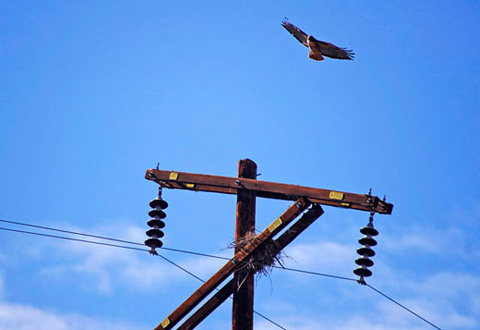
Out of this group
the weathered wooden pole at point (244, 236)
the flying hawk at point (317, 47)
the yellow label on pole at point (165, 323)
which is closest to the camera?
the weathered wooden pole at point (244, 236)

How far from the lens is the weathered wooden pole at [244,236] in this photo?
13617 mm

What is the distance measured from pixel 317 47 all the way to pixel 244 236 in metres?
4.93

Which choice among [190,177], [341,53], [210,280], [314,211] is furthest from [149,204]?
[341,53]

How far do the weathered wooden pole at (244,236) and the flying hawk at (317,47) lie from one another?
11.0 ft

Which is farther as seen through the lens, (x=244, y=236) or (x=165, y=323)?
(x=244, y=236)

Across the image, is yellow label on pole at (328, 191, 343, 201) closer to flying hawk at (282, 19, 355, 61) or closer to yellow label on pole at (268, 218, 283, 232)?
yellow label on pole at (268, 218, 283, 232)

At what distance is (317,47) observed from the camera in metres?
17.4

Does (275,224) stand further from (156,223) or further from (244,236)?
(156,223)

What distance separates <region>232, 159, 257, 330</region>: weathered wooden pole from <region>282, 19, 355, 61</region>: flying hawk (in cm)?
335

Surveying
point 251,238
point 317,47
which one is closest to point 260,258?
point 251,238

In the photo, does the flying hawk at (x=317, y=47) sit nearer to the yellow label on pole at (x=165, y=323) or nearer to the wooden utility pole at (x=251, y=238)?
the wooden utility pole at (x=251, y=238)

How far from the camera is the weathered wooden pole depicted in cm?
1362

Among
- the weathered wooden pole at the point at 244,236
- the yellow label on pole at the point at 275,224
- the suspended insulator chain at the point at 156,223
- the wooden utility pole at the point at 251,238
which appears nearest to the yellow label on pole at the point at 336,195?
the wooden utility pole at the point at 251,238

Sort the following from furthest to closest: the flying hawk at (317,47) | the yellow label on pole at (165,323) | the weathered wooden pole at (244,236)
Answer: the flying hawk at (317,47) < the yellow label on pole at (165,323) < the weathered wooden pole at (244,236)
